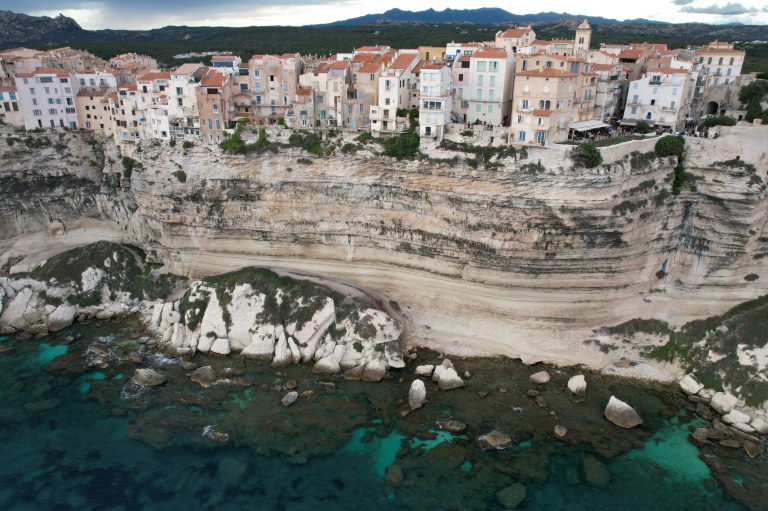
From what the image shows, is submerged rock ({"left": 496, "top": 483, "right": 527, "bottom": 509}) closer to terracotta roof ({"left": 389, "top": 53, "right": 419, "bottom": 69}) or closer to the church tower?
terracotta roof ({"left": 389, "top": 53, "right": 419, "bottom": 69})

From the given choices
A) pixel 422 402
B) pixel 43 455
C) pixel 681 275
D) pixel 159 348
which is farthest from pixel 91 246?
pixel 681 275

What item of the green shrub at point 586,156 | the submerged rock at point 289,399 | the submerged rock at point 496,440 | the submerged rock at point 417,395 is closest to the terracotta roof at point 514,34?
the green shrub at point 586,156

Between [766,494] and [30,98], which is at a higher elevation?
[30,98]

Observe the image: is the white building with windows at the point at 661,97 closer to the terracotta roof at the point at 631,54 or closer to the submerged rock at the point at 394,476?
the terracotta roof at the point at 631,54

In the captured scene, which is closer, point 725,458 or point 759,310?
point 725,458

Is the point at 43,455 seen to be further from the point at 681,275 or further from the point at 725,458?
the point at 681,275

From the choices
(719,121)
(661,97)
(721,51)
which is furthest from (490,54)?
(721,51)
